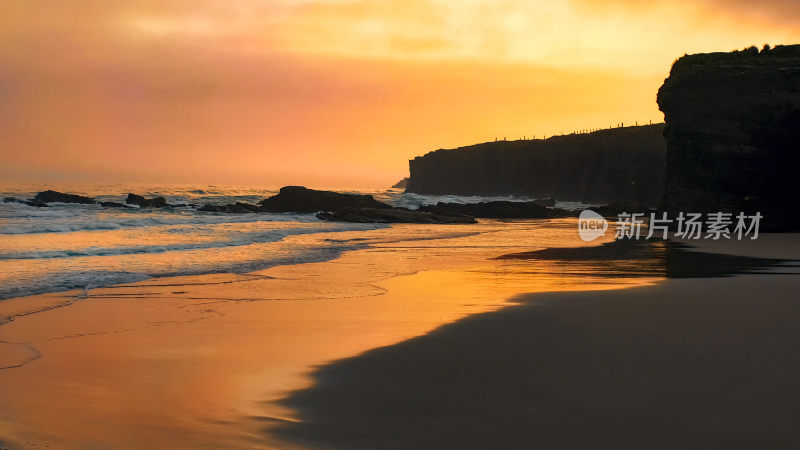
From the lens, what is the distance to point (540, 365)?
578 centimetres

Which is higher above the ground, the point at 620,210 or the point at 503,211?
the point at 620,210

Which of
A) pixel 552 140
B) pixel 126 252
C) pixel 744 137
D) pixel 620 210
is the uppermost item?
pixel 552 140

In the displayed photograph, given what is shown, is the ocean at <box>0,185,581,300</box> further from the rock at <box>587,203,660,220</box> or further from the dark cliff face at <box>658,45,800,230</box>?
the rock at <box>587,203,660,220</box>

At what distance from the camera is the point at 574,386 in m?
5.12

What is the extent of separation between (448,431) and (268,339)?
11.1 ft

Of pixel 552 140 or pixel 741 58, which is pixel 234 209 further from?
pixel 552 140

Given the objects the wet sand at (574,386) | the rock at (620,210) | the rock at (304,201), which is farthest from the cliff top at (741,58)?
the rock at (304,201)

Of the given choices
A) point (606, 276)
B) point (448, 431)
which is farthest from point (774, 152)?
point (448, 431)

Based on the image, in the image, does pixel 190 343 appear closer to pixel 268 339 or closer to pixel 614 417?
pixel 268 339

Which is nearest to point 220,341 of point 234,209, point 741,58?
point 741,58

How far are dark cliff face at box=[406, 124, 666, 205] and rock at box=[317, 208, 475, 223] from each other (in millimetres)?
66366

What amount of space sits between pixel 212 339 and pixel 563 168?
4767 inches

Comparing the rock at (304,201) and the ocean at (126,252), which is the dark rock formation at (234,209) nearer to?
the rock at (304,201)

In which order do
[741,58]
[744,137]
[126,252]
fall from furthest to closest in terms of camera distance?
[741,58] < [744,137] < [126,252]
